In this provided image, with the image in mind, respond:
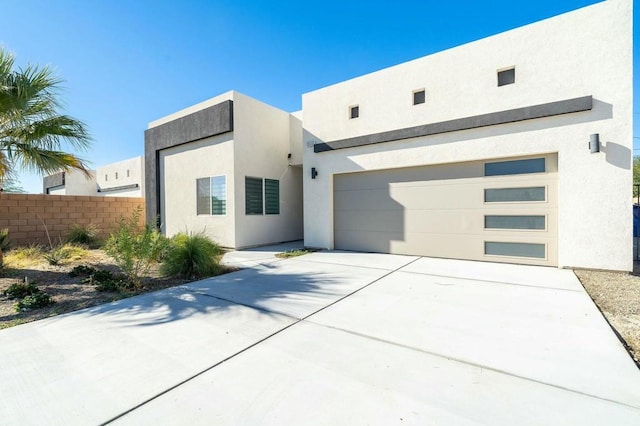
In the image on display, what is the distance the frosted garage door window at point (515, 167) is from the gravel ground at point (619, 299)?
2295mm

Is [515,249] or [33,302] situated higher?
[515,249]

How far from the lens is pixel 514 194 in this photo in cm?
644

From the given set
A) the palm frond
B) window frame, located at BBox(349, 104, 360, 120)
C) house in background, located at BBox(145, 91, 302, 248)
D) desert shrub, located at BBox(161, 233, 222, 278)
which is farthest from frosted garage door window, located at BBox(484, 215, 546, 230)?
the palm frond

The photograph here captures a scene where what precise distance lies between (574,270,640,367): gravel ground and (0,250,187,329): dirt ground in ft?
21.1

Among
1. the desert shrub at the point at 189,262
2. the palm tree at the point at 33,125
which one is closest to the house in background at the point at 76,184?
the palm tree at the point at 33,125

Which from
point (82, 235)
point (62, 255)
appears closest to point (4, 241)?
point (82, 235)

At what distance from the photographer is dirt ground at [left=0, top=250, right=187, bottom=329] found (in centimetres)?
381

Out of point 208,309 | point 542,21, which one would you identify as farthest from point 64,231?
point 542,21

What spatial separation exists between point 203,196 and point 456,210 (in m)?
8.42

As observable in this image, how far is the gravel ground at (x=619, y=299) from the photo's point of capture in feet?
9.80

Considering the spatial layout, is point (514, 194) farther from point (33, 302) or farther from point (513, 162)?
point (33, 302)

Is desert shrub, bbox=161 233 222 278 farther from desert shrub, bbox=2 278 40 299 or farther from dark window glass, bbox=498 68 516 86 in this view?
dark window glass, bbox=498 68 516 86

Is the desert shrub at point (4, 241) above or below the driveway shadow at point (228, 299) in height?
above

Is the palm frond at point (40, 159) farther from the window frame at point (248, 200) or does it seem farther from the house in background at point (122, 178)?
the house in background at point (122, 178)
